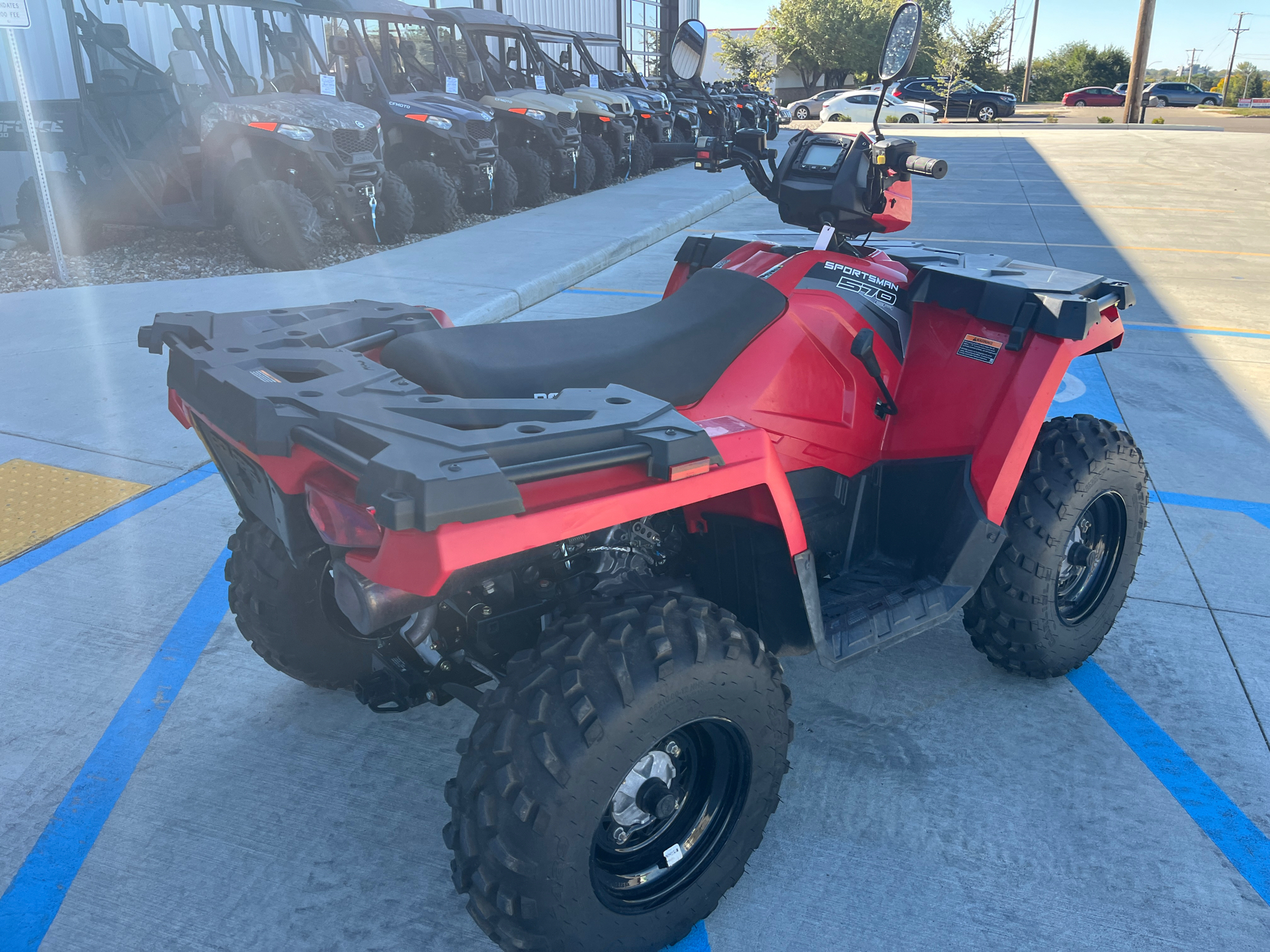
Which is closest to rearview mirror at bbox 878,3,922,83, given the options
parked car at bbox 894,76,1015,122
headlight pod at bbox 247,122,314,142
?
headlight pod at bbox 247,122,314,142

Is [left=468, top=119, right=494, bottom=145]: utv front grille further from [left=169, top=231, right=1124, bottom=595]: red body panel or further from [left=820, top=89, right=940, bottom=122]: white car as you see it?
[left=820, top=89, right=940, bottom=122]: white car

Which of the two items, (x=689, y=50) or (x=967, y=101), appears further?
(x=967, y=101)

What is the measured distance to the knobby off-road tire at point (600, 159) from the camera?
13.8 m

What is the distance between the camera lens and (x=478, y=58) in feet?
42.4

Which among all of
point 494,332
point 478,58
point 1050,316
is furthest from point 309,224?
point 1050,316

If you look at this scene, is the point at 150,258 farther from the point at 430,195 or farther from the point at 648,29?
the point at 648,29

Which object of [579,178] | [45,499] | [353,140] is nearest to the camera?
[45,499]

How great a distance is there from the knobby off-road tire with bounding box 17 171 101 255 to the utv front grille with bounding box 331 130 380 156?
242 centimetres

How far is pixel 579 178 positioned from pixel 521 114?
4.74 ft

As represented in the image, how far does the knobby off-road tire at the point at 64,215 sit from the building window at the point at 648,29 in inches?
901

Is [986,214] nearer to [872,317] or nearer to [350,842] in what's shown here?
[872,317]

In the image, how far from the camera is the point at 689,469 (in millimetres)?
1761

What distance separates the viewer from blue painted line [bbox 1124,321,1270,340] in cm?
683

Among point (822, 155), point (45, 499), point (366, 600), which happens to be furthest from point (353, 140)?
point (366, 600)
